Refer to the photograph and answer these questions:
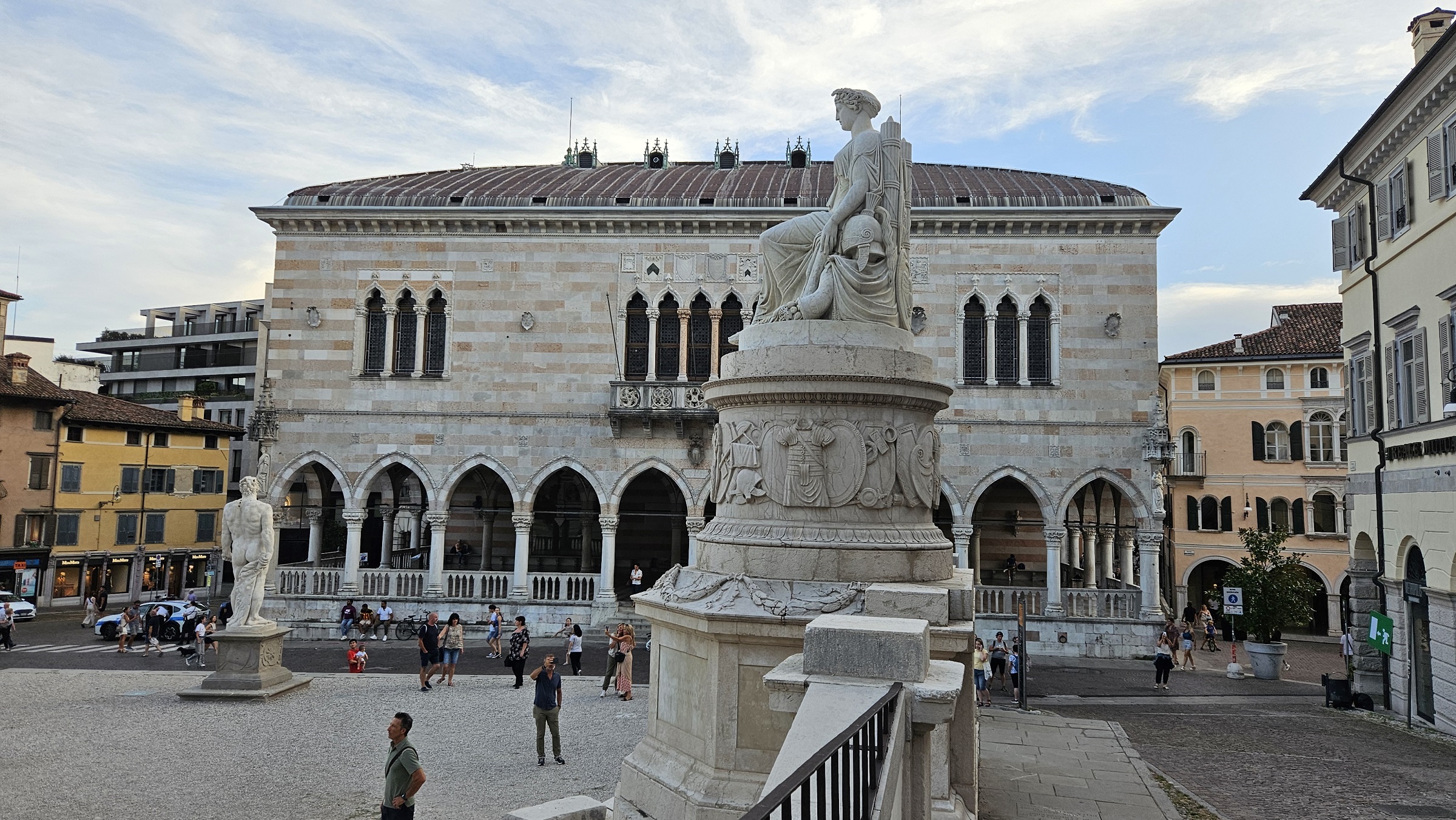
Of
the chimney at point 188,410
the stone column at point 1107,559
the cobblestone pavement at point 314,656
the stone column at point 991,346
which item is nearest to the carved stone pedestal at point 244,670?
the cobblestone pavement at point 314,656

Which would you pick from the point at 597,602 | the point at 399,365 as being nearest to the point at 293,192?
the point at 399,365

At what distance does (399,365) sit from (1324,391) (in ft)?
115

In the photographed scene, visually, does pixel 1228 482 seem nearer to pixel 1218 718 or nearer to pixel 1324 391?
pixel 1324 391

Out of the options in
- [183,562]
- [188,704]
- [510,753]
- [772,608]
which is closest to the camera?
[772,608]

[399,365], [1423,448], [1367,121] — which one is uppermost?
[1367,121]

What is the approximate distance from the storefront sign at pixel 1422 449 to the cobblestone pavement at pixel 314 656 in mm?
16228

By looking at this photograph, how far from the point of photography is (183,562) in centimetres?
4062

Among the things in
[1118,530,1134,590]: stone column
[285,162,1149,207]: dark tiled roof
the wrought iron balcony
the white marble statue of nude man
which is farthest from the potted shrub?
the white marble statue of nude man

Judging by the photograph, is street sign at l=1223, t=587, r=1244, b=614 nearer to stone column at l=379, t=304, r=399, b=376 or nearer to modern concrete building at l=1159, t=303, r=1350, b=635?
modern concrete building at l=1159, t=303, r=1350, b=635

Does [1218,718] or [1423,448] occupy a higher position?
[1423,448]

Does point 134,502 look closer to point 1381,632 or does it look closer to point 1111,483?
point 1111,483

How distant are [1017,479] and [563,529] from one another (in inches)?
659

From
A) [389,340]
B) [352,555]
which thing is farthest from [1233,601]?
[389,340]

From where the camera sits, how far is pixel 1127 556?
96.6ft
